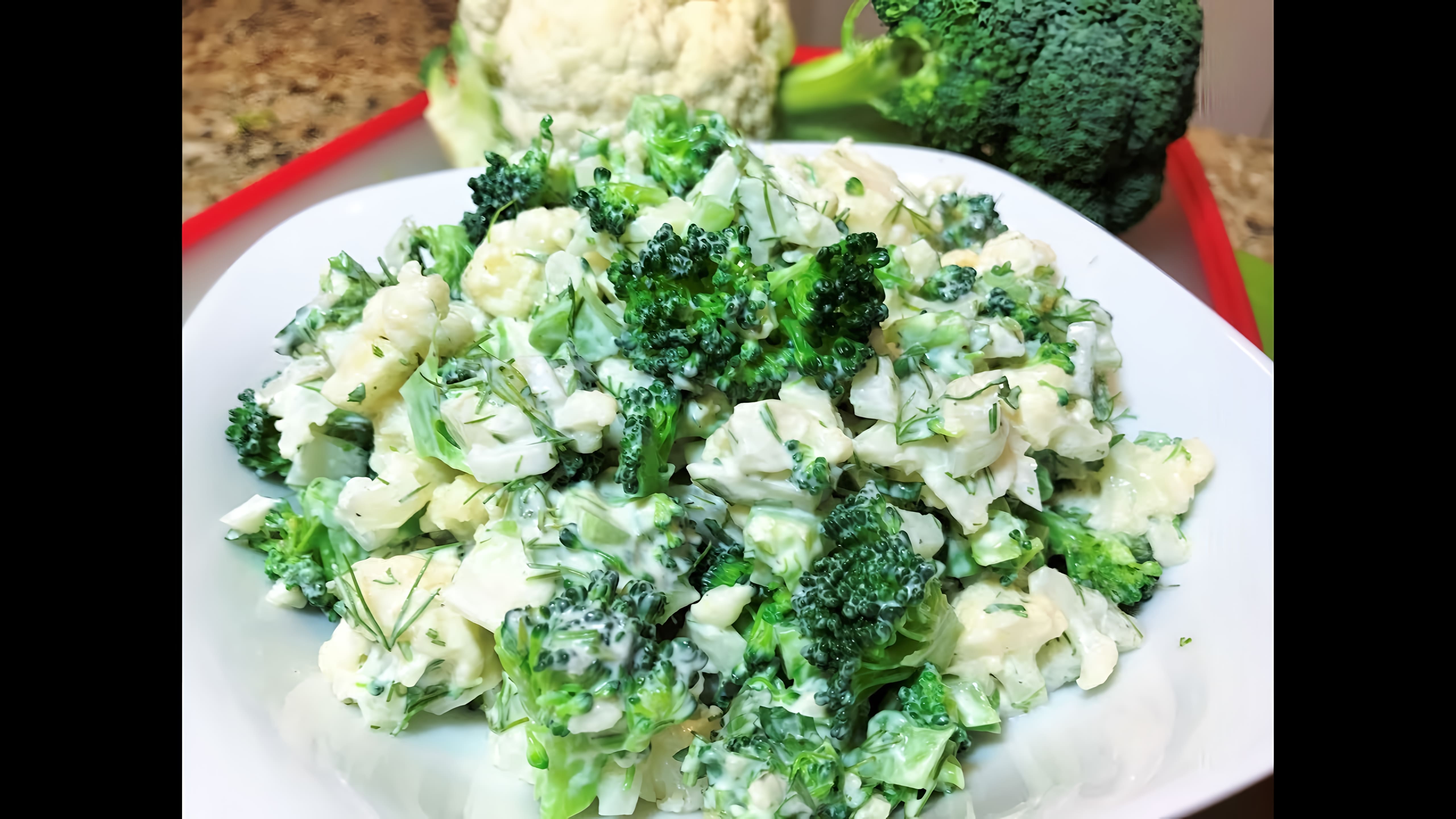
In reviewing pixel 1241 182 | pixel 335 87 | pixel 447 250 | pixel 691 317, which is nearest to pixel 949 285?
pixel 691 317

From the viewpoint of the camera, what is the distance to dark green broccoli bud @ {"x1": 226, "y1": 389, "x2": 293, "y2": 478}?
4.54 feet

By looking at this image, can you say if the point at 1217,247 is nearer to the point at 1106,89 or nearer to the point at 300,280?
the point at 1106,89

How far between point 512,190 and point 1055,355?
33.7 inches

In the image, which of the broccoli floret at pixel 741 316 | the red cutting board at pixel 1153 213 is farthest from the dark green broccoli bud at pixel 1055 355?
the red cutting board at pixel 1153 213

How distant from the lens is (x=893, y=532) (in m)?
1.09

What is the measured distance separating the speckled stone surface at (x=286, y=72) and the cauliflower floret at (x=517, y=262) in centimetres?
155

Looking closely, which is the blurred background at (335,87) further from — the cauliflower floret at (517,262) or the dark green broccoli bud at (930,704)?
the dark green broccoli bud at (930,704)

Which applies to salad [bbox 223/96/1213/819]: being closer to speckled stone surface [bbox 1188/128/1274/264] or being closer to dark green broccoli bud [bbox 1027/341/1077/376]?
dark green broccoli bud [bbox 1027/341/1077/376]

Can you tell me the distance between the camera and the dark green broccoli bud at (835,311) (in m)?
1.13

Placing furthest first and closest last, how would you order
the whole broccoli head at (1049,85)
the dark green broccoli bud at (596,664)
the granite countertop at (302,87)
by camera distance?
1. the granite countertop at (302,87)
2. the whole broccoli head at (1049,85)
3. the dark green broccoli bud at (596,664)

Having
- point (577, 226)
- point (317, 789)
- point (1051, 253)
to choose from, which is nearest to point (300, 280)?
point (577, 226)

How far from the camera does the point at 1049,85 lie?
7.32 feet

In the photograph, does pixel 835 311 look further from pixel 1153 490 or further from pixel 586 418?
pixel 1153 490

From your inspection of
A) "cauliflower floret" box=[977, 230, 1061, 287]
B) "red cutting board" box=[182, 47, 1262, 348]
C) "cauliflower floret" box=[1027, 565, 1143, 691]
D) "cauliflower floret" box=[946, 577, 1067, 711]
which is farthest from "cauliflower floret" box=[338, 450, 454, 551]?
"red cutting board" box=[182, 47, 1262, 348]
